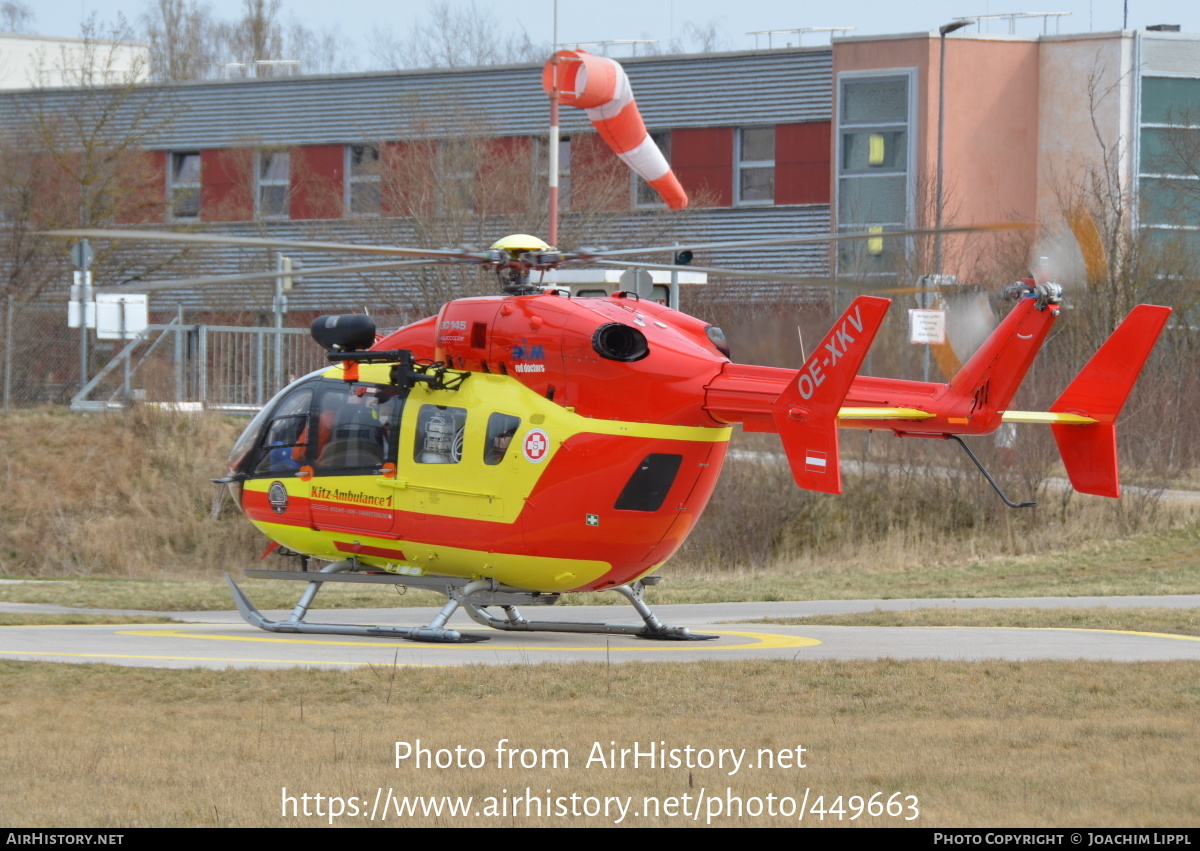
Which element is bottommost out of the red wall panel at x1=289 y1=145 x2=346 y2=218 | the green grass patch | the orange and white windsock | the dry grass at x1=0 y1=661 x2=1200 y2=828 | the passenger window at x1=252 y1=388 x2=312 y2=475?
the green grass patch

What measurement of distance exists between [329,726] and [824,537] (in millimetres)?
18446

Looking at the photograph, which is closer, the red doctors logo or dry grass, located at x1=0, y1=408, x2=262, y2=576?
the red doctors logo

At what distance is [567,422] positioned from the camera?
46.1 feet

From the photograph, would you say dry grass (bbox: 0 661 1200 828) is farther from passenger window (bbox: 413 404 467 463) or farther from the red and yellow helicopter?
passenger window (bbox: 413 404 467 463)

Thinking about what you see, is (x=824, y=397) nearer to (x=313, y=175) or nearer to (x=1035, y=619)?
(x=1035, y=619)

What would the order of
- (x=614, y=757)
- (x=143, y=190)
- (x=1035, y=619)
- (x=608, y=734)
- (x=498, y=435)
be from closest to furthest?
1. (x=614, y=757)
2. (x=608, y=734)
3. (x=498, y=435)
4. (x=1035, y=619)
5. (x=143, y=190)

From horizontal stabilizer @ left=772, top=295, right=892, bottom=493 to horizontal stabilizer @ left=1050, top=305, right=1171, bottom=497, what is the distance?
8.77 ft

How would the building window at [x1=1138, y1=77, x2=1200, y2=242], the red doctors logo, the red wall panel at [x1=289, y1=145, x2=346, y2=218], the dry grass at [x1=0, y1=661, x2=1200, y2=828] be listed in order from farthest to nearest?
the red wall panel at [x1=289, y1=145, x2=346, y2=218], the building window at [x1=1138, y1=77, x2=1200, y2=242], the red doctors logo, the dry grass at [x1=0, y1=661, x2=1200, y2=828]

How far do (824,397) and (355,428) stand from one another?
5.29 metres

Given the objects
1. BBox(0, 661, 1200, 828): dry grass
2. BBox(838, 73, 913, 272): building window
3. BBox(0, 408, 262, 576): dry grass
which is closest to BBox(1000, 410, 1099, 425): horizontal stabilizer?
BBox(0, 661, 1200, 828): dry grass

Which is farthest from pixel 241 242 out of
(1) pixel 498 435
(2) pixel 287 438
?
(2) pixel 287 438

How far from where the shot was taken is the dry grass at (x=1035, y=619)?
A: 15.8 m

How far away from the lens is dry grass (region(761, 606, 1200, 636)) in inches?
622
